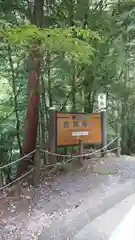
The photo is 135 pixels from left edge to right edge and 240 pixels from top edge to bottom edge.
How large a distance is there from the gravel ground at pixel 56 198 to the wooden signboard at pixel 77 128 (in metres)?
0.59

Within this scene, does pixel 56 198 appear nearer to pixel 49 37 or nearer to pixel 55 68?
pixel 49 37

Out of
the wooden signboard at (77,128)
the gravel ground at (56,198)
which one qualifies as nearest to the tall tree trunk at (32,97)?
the wooden signboard at (77,128)

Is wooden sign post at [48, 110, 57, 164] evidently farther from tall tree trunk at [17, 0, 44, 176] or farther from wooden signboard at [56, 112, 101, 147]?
tall tree trunk at [17, 0, 44, 176]

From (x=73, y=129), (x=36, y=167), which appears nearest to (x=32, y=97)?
(x=73, y=129)

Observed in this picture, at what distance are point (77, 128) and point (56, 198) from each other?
1.75 m

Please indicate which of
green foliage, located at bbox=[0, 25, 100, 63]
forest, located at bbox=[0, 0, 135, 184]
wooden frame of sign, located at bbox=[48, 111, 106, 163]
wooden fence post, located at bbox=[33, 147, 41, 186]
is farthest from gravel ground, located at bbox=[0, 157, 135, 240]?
green foliage, located at bbox=[0, 25, 100, 63]

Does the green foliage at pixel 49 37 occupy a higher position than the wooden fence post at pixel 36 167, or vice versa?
the green foliage at pixel 49 37

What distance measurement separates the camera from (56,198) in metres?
4.19

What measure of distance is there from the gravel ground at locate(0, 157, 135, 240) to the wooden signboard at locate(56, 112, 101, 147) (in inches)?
23.1

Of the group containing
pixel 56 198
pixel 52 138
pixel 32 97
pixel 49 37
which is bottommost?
pixel 56 198

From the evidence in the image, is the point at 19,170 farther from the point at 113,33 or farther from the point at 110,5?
the point at 110,5

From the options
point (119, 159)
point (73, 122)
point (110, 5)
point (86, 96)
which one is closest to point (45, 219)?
point (73, 122)

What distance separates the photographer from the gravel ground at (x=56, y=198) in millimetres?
3467

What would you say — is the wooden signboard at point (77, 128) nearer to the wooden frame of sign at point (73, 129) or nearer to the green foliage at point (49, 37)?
the wooden frame of sign at point (73, 129)
